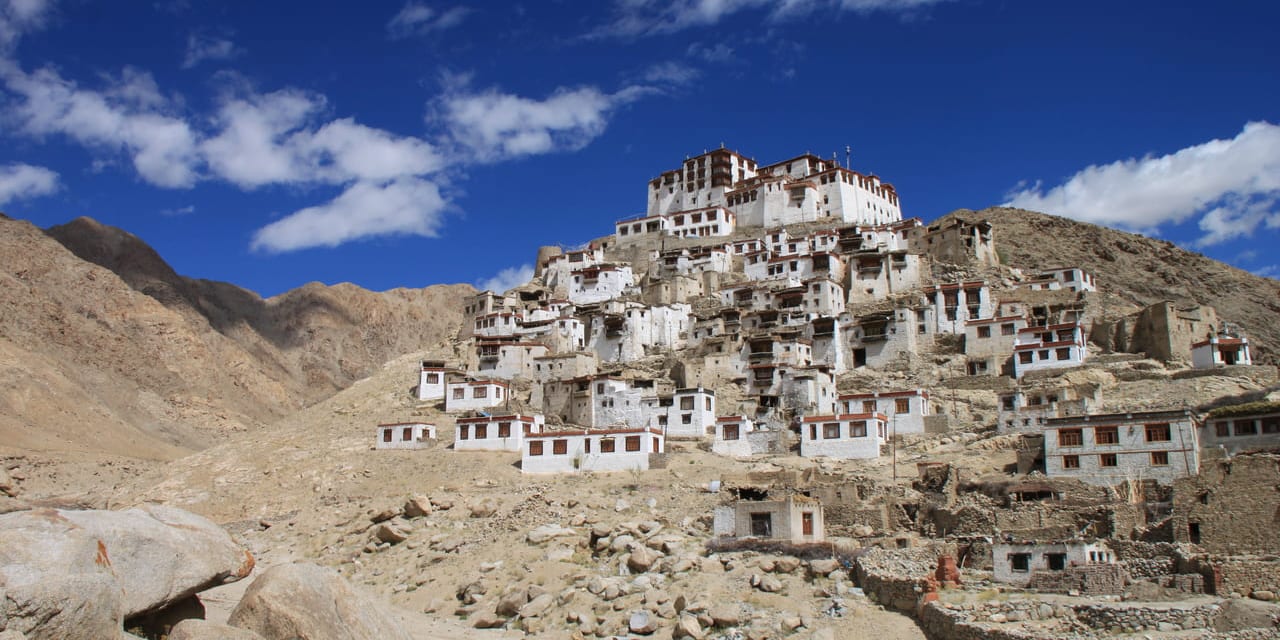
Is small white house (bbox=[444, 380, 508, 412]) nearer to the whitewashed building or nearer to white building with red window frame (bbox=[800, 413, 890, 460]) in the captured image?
white building with red window frame (bbox=[800, 413, 890, 460])

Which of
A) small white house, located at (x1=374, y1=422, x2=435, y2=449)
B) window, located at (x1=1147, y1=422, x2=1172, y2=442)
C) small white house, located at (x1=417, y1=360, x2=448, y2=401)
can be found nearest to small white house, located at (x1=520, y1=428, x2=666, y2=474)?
small white house, located at (x1=374, y1=422, x2=435, y2=449)

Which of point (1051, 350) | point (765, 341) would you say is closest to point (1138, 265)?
point (1051, 350)

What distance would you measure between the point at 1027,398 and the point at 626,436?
18.8m

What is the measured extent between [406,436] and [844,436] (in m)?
22.3

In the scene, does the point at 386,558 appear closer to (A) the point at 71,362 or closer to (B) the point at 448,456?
(B) the point at 448,456

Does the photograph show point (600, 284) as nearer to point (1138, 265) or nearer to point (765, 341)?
point (765, 341)

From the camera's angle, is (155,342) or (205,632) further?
(155,342)

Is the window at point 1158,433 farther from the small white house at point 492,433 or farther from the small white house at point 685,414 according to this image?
the small white house at point 492,433

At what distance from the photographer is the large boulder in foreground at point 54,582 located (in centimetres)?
1013

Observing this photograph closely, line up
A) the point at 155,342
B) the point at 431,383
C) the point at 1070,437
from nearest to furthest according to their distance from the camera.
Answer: the point at 1070,437 → the point at 431,383 → the point at 155,342

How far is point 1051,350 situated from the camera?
54.6 metres

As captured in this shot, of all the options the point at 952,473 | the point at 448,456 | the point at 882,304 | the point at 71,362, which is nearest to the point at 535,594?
the point at 952,473

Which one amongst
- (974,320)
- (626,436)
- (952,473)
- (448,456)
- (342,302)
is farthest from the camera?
(342,302)

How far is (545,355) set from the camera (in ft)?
206
